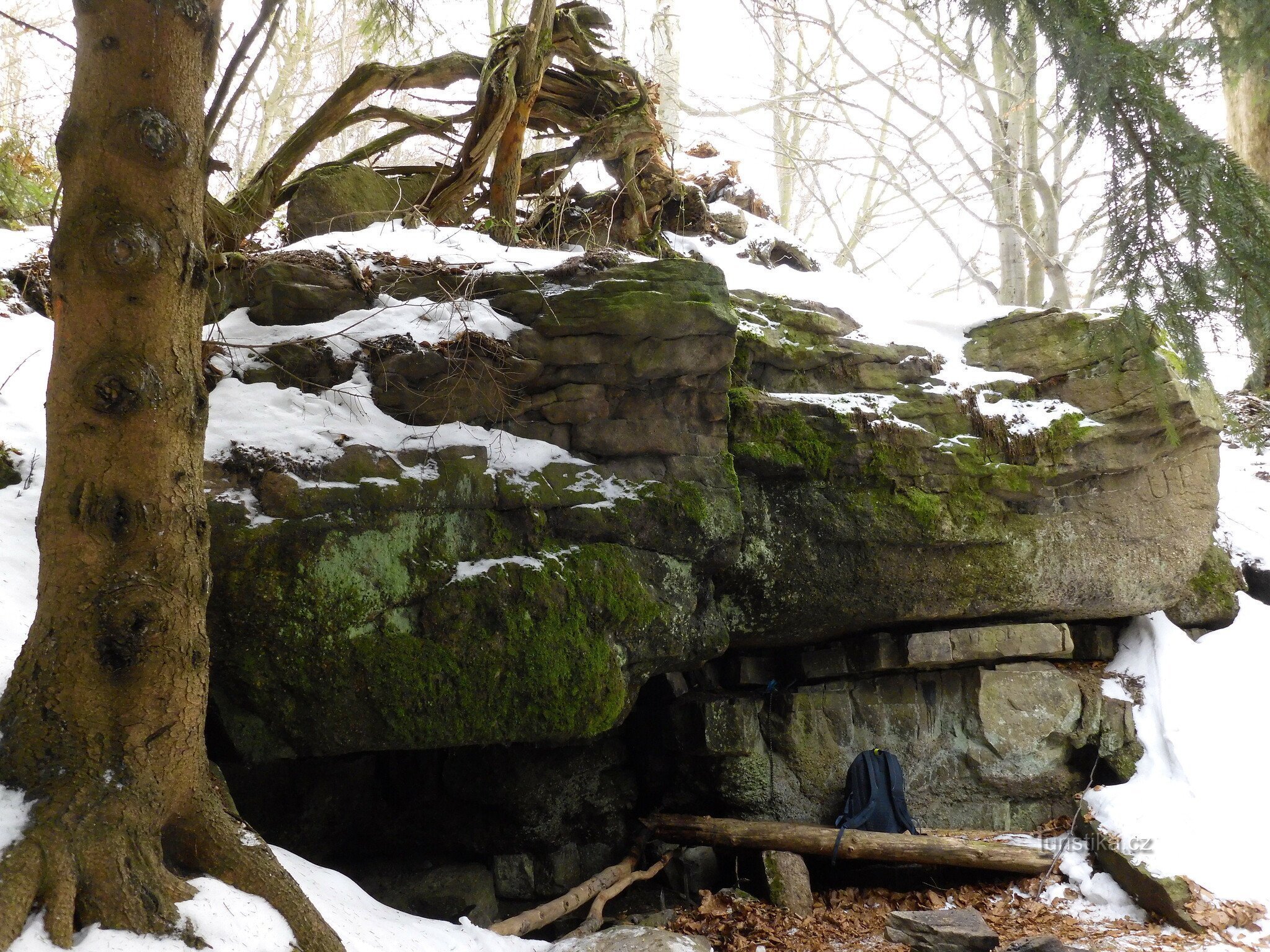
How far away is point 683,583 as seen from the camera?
577cm

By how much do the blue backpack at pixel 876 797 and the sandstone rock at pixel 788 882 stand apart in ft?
1.16

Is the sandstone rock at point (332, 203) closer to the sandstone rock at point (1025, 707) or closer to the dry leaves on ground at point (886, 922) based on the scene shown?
the dry leaves on ground at point (886, 922)

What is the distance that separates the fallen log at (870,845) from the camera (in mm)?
6332

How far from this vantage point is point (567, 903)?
5836 millimetres

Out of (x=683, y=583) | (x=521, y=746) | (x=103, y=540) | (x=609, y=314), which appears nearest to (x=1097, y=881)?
(x=683, y=583)

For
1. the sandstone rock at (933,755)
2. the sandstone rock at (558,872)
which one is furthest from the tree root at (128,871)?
the sandstone rock at (933,755)

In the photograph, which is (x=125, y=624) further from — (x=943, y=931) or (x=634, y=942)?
(x=943, y=931)

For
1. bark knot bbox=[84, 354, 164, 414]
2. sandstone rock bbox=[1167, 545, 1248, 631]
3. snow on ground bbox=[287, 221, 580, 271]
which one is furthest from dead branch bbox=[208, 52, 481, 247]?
sandstone rock bbox=[1167, 545, 1248, 631]

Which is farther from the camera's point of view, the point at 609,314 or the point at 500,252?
the point at 500,252

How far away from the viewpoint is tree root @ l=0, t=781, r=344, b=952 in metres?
2.83

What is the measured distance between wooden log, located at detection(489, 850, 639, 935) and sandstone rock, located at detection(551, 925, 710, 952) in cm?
36

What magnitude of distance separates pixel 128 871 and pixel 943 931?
4515 mm

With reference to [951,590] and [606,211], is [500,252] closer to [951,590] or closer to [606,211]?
[606,211]

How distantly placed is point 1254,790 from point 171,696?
7.37 metres
